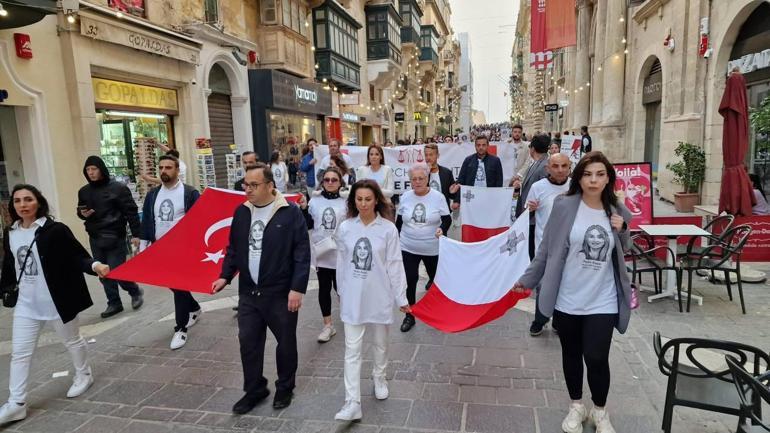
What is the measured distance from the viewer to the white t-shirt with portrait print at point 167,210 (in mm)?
5566

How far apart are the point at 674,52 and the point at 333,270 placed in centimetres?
A: 1343

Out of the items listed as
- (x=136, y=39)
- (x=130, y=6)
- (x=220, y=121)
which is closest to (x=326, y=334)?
(x=136, y=39)

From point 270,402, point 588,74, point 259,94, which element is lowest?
point 270,402

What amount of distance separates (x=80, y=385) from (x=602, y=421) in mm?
4312

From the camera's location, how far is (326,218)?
5164 millimetres

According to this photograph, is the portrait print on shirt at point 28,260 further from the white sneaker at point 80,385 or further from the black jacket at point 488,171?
the black jacket at point 488,171

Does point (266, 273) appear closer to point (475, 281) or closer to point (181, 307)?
point (475, 281)

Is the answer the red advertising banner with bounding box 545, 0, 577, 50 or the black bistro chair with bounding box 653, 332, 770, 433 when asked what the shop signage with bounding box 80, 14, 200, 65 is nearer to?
the black bistro chair with bounding box 653, 332, 770, 433

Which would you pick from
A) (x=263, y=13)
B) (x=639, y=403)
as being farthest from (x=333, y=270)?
(x=263, y=13)

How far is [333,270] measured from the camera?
5.14 meters

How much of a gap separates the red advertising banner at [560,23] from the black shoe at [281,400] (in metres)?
23.0

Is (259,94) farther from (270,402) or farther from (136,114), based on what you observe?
(270,402)

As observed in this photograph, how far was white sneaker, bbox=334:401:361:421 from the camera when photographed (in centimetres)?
358

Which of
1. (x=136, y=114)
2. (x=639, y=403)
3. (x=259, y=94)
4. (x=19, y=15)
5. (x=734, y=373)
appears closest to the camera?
(x=734, y=373)
